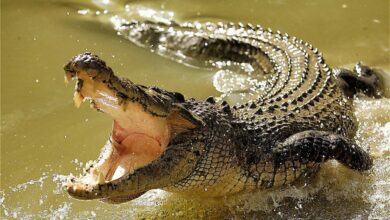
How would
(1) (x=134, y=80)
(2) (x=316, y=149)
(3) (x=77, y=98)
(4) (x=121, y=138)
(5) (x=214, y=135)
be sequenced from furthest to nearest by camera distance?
(1) (x=134, y=80), (2) (x=316, y=149), (5) (x=214, y=135), (4) (x=121, y=138), (3) (x=77, y=98)

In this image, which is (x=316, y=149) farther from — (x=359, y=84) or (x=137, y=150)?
(x=359, y=84)

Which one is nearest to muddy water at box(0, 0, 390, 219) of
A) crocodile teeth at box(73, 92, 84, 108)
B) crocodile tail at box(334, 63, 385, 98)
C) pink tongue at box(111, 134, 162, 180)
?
crocodile tail at box(334, 63, 385, 98)

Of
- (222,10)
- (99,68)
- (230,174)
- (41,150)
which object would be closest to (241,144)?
(230,174)

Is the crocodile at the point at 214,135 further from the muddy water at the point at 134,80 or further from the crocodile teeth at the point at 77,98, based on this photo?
the muddy water at the point at 134,80

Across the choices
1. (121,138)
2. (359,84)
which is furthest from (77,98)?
(359,84)

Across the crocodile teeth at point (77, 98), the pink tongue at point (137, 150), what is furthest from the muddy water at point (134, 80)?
the crocodile teeth at point (77, 98)

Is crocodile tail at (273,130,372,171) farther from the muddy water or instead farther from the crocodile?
the muddy water

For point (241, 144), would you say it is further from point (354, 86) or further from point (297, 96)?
point (354, 86)

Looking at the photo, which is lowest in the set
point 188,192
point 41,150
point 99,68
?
point 41,150
